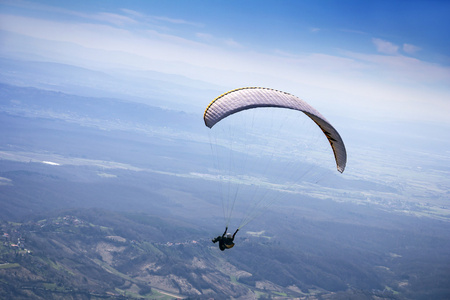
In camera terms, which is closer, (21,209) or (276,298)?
(276,298)

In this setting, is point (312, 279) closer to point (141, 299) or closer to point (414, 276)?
point (414, 276)

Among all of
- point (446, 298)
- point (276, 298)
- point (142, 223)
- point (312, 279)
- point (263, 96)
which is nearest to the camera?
point (263, 96)

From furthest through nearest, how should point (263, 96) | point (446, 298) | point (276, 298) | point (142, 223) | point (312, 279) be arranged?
point (142, 223), point (312, 279), point (446, 298), point (276, 298), point (263, 96)

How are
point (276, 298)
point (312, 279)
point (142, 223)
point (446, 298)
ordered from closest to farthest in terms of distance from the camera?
point (276, 298)
point (446, 298)
point (312, 279)
point (142, 223)

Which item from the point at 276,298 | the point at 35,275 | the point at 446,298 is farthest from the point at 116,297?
the point at 446,298

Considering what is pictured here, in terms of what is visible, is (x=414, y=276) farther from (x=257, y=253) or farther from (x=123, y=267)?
(x=123, y=267)

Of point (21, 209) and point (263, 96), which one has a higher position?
point (263, 96)

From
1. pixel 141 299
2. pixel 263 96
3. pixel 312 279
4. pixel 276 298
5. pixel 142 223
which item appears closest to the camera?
pixel 263 96

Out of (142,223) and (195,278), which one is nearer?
(195,278)

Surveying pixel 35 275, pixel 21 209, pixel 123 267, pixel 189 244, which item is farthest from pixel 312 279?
pixel 21 209
